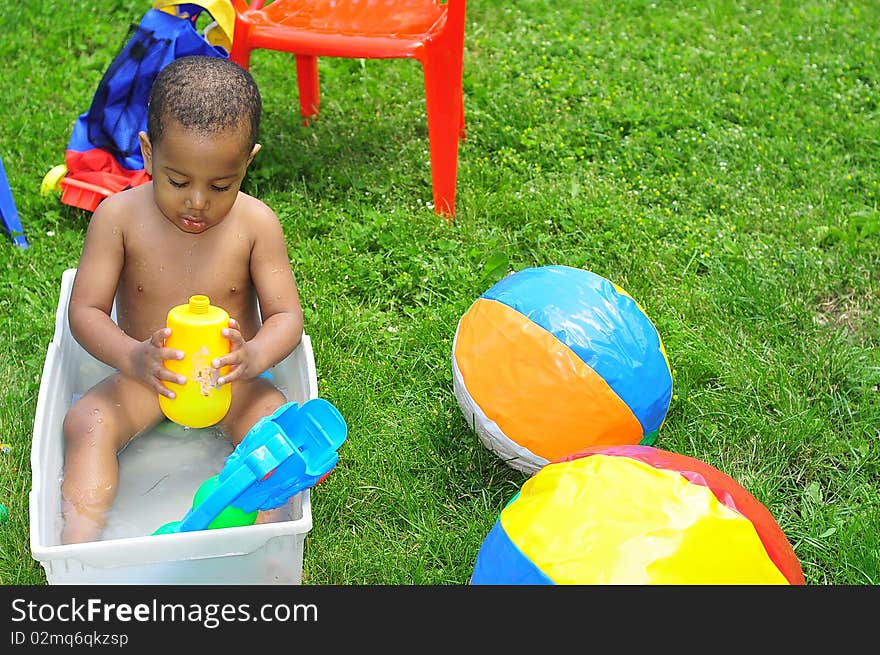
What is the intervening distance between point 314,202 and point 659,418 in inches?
66.6

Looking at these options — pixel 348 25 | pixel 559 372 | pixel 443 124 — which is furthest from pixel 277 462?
pixel 348 25

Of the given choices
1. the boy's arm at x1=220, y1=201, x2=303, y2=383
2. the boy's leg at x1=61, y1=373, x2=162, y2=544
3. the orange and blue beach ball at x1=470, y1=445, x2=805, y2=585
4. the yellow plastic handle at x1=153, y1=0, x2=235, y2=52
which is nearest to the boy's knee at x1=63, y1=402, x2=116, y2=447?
the boy's leg at x1=61, y1=373, x2=162, y2=544

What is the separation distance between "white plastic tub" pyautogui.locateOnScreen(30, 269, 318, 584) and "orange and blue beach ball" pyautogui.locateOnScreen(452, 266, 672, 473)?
42 centimetres

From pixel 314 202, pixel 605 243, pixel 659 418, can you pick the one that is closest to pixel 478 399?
pixel 659 418

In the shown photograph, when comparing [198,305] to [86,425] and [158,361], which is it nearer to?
[158,361]

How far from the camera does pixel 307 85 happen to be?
4.05 meters

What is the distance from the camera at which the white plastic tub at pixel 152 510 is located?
200 cm

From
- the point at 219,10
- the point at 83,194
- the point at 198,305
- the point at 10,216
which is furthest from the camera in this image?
the point at 219,10

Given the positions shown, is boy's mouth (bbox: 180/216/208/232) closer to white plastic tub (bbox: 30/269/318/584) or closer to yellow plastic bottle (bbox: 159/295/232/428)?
yellow plastic bottle (bbox: 159/295/232/428)

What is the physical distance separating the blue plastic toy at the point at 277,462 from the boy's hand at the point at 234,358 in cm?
21

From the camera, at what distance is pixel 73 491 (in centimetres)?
233

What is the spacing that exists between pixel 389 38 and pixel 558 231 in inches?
34.5

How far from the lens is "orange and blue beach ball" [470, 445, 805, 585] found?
1792 mm
